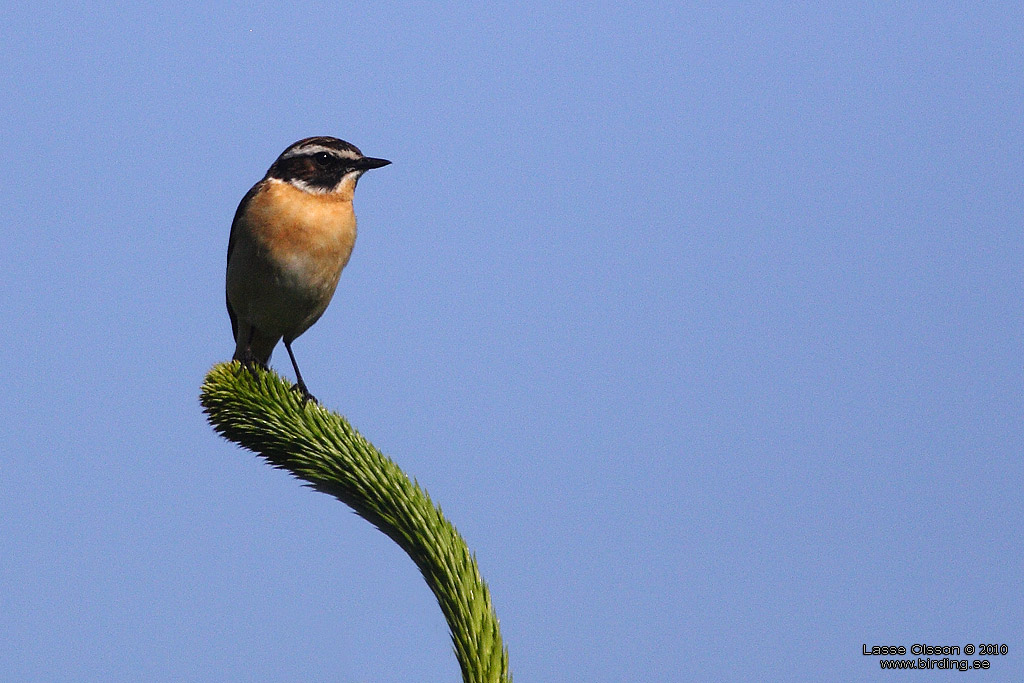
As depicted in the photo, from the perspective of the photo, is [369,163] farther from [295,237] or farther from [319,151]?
[295,237]

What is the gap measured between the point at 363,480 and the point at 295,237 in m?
3.24

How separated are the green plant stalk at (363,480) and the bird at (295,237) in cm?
214

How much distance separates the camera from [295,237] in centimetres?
717

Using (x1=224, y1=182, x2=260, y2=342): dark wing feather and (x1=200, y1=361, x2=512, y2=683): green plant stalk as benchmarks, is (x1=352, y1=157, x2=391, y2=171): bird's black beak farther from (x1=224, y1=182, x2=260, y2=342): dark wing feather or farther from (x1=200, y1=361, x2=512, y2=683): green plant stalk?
(x1=200, y1=361, x2=512, y2=683): green plant stalk

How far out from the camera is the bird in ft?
23.5

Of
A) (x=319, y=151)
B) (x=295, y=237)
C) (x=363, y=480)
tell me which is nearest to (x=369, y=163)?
(x=319, y=151)

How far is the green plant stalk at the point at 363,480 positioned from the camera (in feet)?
12.6

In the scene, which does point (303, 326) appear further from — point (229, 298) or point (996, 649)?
point (996, 649)

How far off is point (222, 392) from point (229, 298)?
9.36 feet

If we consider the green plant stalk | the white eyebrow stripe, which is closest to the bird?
the white eyebrow stripe

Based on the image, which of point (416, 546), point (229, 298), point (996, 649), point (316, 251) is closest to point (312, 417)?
point (416, 546)

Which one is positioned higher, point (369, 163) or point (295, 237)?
point (369, 163)

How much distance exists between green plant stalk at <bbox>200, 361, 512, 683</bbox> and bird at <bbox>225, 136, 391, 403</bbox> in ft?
7.01

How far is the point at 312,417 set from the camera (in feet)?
15.5
